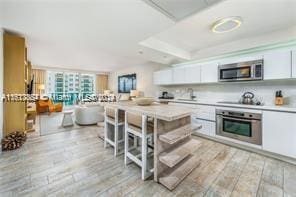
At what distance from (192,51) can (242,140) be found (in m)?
2.69

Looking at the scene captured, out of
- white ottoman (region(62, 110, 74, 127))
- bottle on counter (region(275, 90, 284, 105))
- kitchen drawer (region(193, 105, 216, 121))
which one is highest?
bottle on counter (region(275, 90, 284, 105))

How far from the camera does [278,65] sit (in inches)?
96.3

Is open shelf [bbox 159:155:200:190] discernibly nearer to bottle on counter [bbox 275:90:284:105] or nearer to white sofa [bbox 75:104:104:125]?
bottle on counter [bbox 275:90:284:105]

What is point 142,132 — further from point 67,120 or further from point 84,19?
point 67,120

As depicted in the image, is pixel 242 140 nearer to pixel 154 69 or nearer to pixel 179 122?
pixel 179 122

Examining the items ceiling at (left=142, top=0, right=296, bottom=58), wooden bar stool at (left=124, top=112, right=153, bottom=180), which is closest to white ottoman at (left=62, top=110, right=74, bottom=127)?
wooden bar stool at (left=124, top=112, right=153, bottom=180)

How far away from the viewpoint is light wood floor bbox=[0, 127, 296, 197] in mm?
1614

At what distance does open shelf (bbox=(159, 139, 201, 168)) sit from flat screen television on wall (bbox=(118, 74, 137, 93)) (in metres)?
4.75

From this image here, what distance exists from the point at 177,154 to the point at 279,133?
1952mm

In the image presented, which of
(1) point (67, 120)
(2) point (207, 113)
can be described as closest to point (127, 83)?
(1) point (67, 120)

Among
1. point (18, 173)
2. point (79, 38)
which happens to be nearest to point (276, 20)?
point (79, 38)

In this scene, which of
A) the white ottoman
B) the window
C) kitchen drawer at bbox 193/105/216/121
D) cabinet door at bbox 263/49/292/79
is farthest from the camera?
the window

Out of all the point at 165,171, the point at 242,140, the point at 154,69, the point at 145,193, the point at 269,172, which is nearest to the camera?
the point at 145,193

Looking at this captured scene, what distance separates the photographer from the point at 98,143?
3016 millimetres
